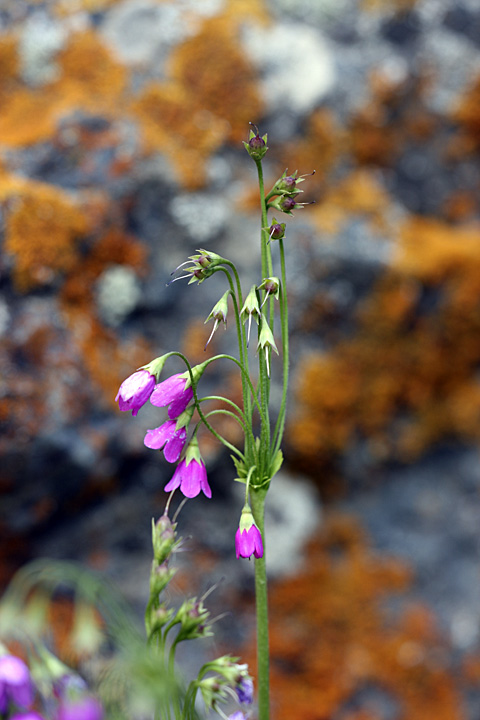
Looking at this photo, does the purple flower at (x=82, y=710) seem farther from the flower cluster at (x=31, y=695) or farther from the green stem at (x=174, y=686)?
the green stem at (x=174, y=686)

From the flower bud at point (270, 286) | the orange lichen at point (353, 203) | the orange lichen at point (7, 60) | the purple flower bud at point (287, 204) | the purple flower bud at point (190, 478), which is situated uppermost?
the orange lichen at point (7, 60)

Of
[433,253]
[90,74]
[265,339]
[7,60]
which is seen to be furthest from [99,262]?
[265,339]

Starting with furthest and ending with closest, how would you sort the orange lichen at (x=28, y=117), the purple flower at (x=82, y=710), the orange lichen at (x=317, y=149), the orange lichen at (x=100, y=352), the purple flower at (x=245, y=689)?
the orange lichen at (x=317, y=149) → the orange lichen at (x=28, y=117) → the orange lichen at (x=100, y=352) → the purple flower at (x=245, y=689) → the purple flower at (x=82, y=710)

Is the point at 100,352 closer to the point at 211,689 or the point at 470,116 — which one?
the point at 211,689

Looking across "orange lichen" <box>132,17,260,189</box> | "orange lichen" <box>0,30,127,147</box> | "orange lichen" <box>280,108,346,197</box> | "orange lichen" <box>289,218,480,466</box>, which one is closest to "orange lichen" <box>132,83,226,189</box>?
"orange lichen" <box>132,17,260,189</box>

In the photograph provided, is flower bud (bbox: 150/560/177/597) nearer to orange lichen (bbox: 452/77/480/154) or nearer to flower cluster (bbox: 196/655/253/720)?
flower cluster (bbox: 196/655/253/720)

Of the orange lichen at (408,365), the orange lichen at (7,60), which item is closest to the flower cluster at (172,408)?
the orange lichen at (408,365)
